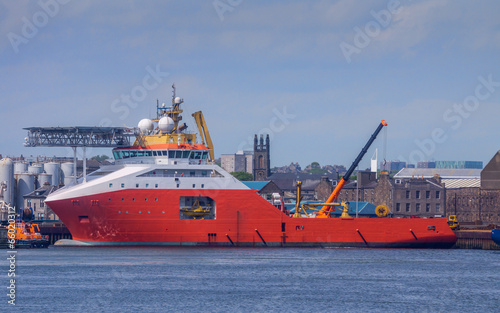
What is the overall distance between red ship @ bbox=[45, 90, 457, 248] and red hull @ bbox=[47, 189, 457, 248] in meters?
0.07

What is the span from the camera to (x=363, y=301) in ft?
125

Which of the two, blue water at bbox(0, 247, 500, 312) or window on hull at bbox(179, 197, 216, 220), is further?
window on hull at bbox(179, 197, 216, 220)

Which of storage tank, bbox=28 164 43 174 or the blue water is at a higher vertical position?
storage tank, bbox=28 164 43 174

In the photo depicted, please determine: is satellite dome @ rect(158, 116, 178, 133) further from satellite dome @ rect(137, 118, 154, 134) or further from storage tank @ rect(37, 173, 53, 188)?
storage tank @ rect(37, 173, 53, 188)

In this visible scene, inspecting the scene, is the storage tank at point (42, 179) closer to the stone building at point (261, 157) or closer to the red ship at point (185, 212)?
the red ship at point (185, 212)

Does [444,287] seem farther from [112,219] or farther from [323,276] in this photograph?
[112,219]

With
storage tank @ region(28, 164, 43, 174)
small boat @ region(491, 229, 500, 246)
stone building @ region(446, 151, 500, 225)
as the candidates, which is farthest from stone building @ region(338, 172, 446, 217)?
storage tank @ region(28, 164, 43, 174)

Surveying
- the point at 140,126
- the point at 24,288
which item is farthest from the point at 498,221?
the point at 24,288

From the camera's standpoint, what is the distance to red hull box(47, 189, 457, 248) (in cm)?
5578

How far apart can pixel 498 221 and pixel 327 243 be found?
35954 millimetres

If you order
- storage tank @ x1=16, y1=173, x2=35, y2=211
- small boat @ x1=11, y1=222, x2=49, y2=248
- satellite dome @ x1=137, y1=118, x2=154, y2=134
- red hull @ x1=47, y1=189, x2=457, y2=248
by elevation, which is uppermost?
satellite dome @ x1=137, y1=118, x2=154, y2=134

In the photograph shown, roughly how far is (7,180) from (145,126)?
4184cm

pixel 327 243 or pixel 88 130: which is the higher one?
pixel 88 130

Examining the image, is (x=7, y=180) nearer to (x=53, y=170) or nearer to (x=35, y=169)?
(x=53, y=170)
